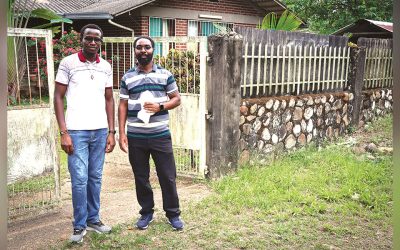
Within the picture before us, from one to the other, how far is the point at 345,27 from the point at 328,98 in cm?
836

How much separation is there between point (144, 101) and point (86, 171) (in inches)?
30.9

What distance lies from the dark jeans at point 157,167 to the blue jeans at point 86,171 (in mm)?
313

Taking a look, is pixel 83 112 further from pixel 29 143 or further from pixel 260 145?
pixel 260 145

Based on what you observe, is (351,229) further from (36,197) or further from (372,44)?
(372,44)

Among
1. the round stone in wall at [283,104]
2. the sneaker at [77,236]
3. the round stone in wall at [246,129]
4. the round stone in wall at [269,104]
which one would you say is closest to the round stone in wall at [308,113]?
the round stone in wall at [283,104]

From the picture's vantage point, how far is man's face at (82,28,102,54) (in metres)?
3.68

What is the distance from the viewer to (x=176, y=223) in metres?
4.13

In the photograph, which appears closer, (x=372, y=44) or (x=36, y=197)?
(x=36, y=197)

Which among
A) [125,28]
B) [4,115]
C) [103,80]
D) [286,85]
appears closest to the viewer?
[4,115]

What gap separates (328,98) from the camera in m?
7.86

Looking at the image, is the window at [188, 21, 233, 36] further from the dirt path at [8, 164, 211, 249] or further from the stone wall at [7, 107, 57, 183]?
the stone wall at [7, 107, 57, 183]

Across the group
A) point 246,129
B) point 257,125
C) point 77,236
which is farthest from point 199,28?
point 77,236

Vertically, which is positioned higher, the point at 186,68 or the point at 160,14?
the point at 160,14

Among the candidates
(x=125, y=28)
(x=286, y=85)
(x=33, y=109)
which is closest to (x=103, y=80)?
(x=33, y=109)
